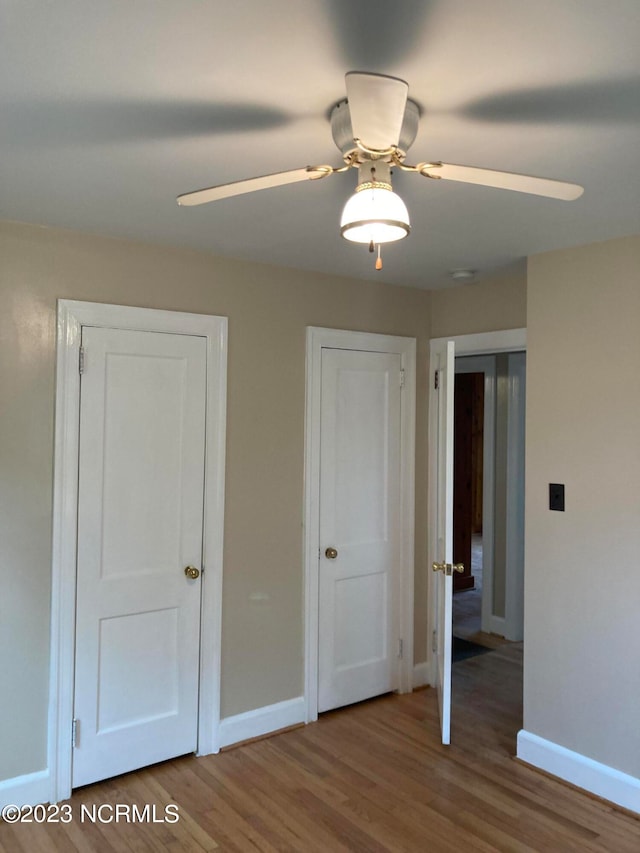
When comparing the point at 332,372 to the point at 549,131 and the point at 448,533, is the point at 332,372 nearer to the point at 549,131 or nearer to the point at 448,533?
the point at 448,533

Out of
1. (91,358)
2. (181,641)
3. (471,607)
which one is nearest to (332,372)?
(91,358)

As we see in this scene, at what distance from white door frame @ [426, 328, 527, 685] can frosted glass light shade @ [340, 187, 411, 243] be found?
6.52 ft

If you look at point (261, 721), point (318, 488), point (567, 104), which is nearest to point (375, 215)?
point (567, 104)

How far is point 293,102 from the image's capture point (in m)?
1.59

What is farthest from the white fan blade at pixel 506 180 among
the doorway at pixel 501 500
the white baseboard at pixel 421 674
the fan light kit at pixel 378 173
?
the doorway at pixel 501 500

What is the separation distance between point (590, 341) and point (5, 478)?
2.52 m

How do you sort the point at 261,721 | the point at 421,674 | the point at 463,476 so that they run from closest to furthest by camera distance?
the point at 261,721
the point at 421,674
the point at 463,476

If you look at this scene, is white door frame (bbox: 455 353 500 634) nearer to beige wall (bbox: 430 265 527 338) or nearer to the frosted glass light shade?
beige wall (bbox: 430 265 527 338)

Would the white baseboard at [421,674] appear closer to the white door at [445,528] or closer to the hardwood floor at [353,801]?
the hardwood floor at [353,801]

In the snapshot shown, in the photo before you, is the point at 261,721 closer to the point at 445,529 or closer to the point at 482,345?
the point at 445,529

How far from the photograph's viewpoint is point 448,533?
10.5 ft

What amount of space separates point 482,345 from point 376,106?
8.10 ft

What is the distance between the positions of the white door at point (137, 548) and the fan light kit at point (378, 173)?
4.74 feet

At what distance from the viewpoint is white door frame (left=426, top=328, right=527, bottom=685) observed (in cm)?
345
